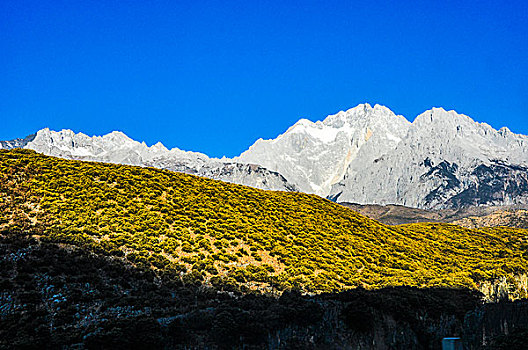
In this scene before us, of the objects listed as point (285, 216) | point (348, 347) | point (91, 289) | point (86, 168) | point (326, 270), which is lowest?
point (348, 347)

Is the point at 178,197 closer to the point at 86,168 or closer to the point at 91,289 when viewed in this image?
the point at 86,168

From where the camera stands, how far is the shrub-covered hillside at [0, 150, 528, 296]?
28.9 metres

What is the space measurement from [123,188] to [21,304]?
58.1 feet

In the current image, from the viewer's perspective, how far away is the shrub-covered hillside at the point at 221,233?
28922 mm

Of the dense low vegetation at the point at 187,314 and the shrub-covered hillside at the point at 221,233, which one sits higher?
the shrub-covered hillside at the point at 221,233

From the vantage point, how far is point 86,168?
39344mm

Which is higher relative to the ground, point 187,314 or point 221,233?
point 221,233

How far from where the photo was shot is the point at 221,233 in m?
34.4

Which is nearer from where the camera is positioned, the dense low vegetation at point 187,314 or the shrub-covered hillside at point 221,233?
the dense low vegetation at point 187,314

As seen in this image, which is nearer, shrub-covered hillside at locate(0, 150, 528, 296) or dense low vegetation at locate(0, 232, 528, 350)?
dense low vegetation at locate(0, 232, 528, 350)

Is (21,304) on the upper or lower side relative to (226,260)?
lower

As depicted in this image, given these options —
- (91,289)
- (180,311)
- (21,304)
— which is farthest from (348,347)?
(21,304)

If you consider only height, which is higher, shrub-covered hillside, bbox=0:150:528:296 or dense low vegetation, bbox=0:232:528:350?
shrub-covered hillside, bbox=0:150:528:296

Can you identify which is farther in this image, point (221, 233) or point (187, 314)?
point (221, 233)
